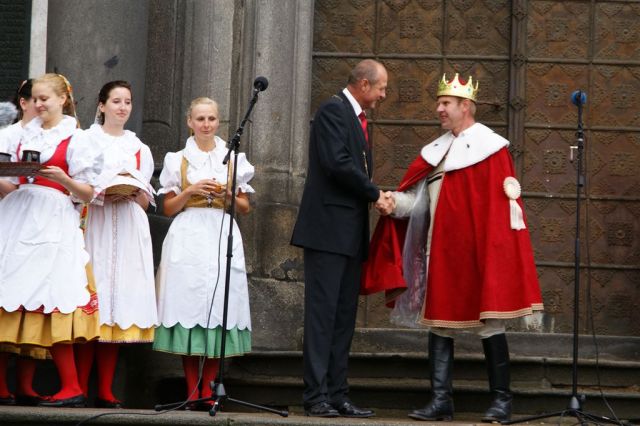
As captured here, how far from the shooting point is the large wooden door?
11.3 meters

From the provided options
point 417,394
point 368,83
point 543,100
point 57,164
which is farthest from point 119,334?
point 543,100

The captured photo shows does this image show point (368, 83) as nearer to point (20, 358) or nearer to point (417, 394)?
point (417, 394)

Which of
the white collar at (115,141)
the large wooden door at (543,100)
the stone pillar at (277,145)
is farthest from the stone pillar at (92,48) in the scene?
the large wooden door at (543,100)

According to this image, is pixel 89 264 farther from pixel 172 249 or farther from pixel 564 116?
pixel 564 116

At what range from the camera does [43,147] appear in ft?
29.0

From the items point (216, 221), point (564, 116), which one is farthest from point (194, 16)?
point (564, 116)

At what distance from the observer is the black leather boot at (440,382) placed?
891 cm

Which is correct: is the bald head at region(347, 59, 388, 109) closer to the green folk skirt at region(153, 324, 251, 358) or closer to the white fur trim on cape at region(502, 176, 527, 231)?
the white fur trim on cape at region(502, 176, 527, 231)

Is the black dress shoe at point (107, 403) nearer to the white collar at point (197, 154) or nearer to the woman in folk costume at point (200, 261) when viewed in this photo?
the woman in folk costume at point (200, 261)

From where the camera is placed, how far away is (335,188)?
29.8ft

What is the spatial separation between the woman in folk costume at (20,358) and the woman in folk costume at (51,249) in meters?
0.09

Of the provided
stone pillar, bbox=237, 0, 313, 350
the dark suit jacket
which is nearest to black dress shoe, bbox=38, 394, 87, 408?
the dark suit jacket

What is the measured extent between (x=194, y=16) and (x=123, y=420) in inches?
155

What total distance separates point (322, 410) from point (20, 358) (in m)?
1.96
